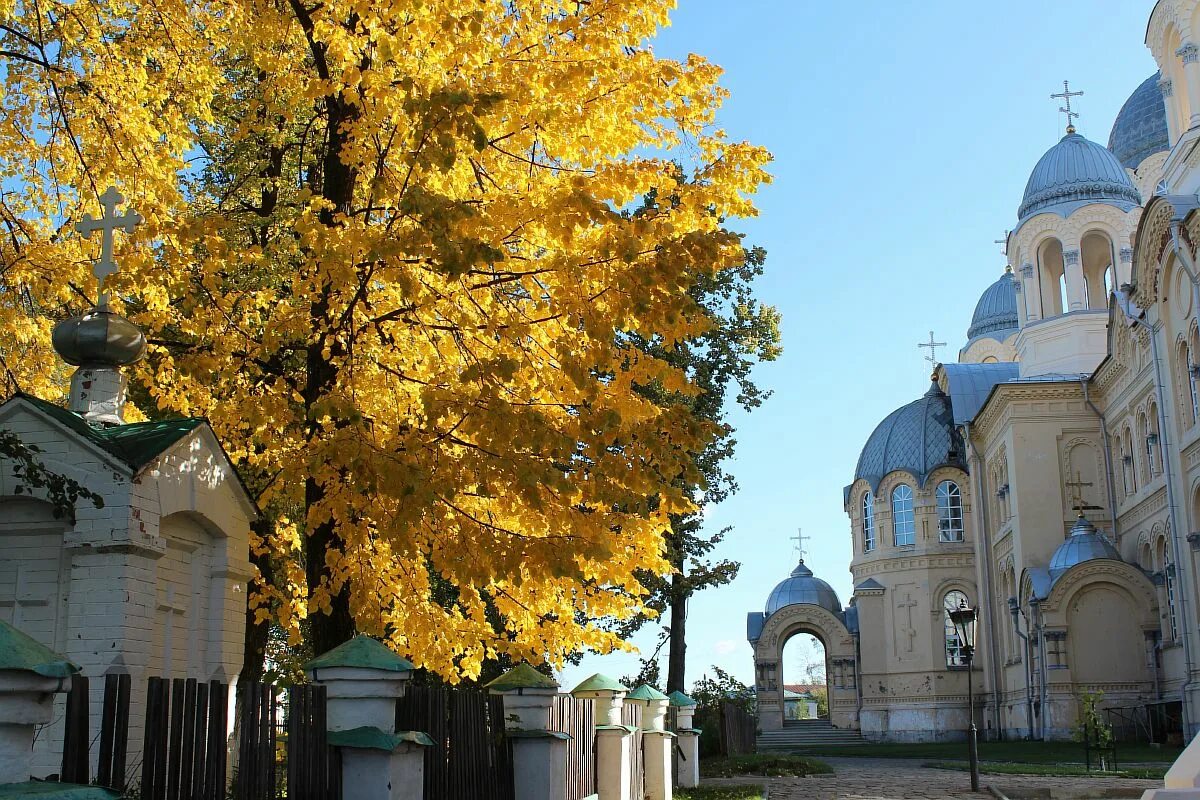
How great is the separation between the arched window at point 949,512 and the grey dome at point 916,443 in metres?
0.81

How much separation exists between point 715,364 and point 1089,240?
20167 mm

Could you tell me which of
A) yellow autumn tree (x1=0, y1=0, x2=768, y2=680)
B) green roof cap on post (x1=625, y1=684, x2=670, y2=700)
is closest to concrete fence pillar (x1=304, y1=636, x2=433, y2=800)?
yellow autumn tree (x1=0, y1=0, x2=768, y2=680)

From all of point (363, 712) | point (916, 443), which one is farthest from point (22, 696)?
point (916, 443)

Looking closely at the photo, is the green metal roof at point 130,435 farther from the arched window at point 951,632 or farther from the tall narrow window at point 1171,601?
the arched window at point 951,632

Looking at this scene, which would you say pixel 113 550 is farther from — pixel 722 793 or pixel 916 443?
pixel 916 443

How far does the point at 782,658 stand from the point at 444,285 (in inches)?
1733

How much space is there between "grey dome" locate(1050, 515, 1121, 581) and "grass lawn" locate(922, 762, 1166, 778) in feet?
26.3

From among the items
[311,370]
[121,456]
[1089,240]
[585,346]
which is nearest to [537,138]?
[585,346]

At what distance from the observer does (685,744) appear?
1867 cm

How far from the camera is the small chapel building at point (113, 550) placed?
7367mm

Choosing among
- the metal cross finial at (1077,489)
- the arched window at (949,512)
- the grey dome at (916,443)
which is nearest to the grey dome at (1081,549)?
the metal cross finial at (1077,489)

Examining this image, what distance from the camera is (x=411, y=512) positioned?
23.9 feet

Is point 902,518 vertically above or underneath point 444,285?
above

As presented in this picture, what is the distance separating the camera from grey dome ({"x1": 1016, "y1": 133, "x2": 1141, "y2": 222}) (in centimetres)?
3753
